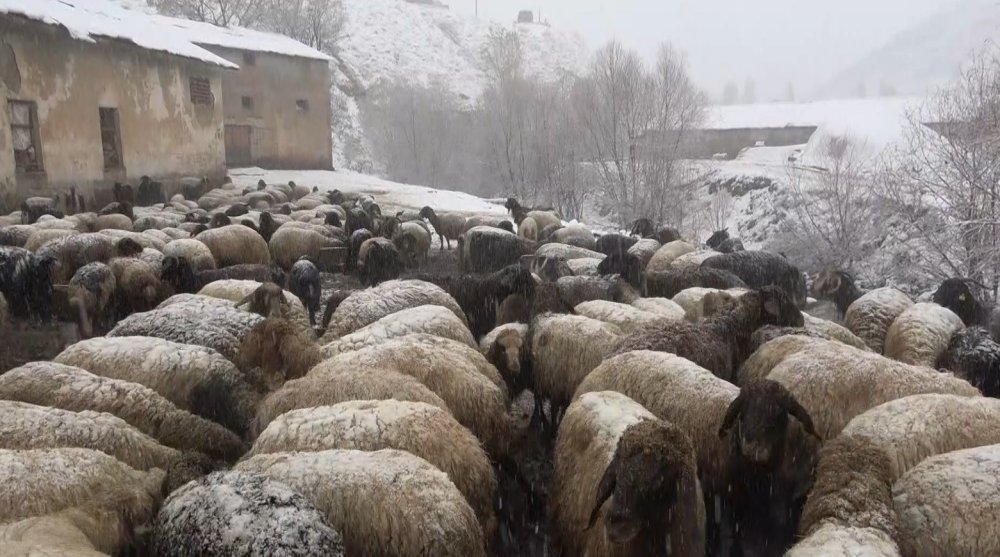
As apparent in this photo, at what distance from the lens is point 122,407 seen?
455cm

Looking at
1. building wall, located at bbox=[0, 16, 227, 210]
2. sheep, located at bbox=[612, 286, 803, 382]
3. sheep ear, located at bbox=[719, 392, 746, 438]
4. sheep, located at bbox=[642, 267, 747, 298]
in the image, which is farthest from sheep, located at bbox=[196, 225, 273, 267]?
sheep ear, located at bbox=[719, 392, 746, 438]

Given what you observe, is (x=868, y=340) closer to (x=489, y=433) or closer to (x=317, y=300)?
(x=489, y=433)

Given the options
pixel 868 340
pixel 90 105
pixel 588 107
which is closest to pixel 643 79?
pixel 588 107

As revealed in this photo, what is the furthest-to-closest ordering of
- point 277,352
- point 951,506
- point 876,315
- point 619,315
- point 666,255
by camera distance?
point 666,255
point 876,315
point 619,315
point 277,352
point 951,506

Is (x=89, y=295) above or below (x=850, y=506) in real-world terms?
above

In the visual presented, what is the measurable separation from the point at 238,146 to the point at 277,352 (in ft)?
92.5

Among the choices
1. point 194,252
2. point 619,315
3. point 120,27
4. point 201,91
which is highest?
point 120,27

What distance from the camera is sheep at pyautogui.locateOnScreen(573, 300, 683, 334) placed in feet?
22.1

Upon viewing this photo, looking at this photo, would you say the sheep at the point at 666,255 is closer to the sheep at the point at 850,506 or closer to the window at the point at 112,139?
the sheep at the point at 850,506

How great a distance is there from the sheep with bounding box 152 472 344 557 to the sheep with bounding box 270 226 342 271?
8810 millimetres

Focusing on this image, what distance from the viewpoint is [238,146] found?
31422 millimetres

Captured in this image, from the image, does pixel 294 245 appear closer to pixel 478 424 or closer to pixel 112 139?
pixel 478 424

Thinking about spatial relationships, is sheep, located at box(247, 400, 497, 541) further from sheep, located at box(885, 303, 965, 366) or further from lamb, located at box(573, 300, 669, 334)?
sheep, located at box(885, 303, 965, 366)

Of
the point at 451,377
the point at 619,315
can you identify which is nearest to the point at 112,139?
the point at 619,315
